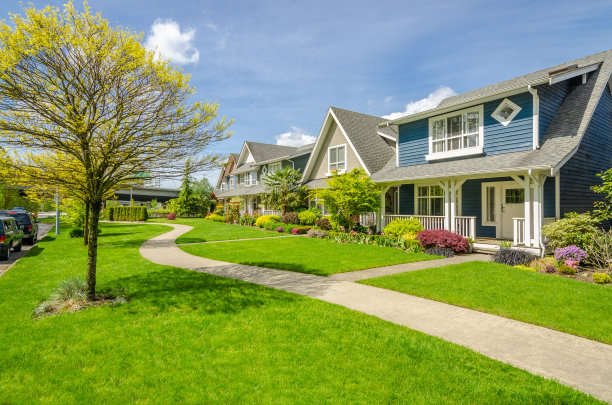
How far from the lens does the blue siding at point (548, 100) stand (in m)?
13.1

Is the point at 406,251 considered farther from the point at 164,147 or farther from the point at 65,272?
the point at 65,272

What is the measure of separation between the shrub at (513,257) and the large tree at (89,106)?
392 inches

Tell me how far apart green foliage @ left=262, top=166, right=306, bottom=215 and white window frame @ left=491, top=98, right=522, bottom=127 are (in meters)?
14.0

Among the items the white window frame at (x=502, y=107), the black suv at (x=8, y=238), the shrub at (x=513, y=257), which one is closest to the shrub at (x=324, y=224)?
the shrub at (x=513, y=257)

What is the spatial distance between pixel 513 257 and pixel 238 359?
10253mm

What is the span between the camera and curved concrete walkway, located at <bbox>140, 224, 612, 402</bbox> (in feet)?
13.1

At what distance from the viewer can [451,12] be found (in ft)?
36.9

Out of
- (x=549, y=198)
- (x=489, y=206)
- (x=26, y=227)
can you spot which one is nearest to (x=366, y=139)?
(x=489, y=206)

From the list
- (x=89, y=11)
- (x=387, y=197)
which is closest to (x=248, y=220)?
(x=387, y=197)

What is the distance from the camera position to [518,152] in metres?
13.1

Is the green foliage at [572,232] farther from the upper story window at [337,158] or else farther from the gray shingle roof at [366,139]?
the upper story window at [337,158]

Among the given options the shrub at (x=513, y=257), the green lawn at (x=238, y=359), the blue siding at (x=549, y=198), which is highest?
the blue siding at (x=549, y=198)

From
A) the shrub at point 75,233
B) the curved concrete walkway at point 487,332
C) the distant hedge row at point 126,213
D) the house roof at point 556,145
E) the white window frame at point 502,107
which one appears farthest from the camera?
the distant hedge row at point 126,213

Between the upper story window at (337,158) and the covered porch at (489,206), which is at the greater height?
the upper story window at (337,158)
